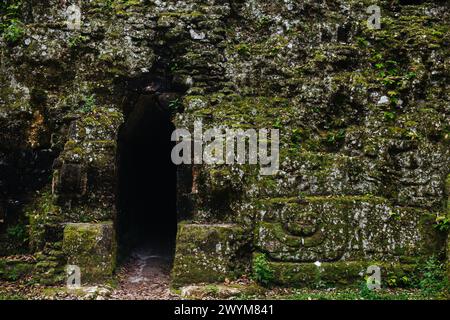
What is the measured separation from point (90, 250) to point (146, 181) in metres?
5.43

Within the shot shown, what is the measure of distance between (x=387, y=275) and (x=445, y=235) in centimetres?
155

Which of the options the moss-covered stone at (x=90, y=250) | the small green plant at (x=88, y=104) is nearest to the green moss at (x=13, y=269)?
the moss-covered stone at (x=90, y=250)

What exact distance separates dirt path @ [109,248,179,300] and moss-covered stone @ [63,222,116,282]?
546 mm

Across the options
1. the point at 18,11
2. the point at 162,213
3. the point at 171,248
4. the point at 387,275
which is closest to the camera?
the point at 387,275

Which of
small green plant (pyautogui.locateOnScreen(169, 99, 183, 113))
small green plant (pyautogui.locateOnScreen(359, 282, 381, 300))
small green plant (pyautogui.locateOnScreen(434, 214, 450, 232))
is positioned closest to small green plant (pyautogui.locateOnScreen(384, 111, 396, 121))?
small green plant (pyautogui.locateOnScreen(434, 214, 450, 232))

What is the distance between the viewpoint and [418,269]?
9570mm

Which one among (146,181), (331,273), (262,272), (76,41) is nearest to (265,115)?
(262,272)

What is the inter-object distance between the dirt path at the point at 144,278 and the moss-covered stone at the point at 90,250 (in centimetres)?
55

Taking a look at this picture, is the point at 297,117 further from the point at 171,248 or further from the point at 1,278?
the point at 1,278

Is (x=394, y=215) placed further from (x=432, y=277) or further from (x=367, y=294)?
(x=367, y=294)

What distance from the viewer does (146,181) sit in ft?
48.9

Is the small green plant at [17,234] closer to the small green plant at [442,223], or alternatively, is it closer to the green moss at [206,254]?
the green moss at [206,254]

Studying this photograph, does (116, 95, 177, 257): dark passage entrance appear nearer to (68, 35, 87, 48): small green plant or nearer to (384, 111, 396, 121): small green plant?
(68, 35, 87, 48): small green plant

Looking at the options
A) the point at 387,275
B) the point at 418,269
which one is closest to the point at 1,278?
the point at 387,275
